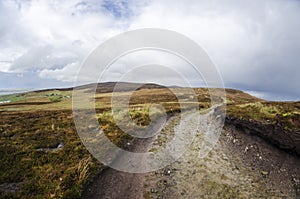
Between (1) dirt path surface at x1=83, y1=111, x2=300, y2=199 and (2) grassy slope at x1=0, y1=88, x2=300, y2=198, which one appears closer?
(2) grassy slope at x1=0, y1=88, x2=300, y2=198

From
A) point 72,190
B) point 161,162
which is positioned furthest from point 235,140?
point 72,190

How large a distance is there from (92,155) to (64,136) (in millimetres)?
6819

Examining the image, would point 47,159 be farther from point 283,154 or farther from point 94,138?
point 283,154

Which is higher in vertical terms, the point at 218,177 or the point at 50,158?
the point at 50,158

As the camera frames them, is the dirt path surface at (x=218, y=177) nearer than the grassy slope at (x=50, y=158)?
No

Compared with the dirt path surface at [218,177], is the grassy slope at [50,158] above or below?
above

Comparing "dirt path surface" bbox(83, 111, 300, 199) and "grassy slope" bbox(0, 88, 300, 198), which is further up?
"grassy slope" bbox(0, 88, 300, 198)

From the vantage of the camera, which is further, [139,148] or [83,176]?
[139,148]

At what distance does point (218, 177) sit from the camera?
1377cm

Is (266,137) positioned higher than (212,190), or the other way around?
(266,137)

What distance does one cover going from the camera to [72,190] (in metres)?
11.4

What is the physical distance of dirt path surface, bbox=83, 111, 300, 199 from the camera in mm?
11973

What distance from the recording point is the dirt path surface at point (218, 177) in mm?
11973

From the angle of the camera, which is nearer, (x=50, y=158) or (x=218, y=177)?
(x=218, y=177)
